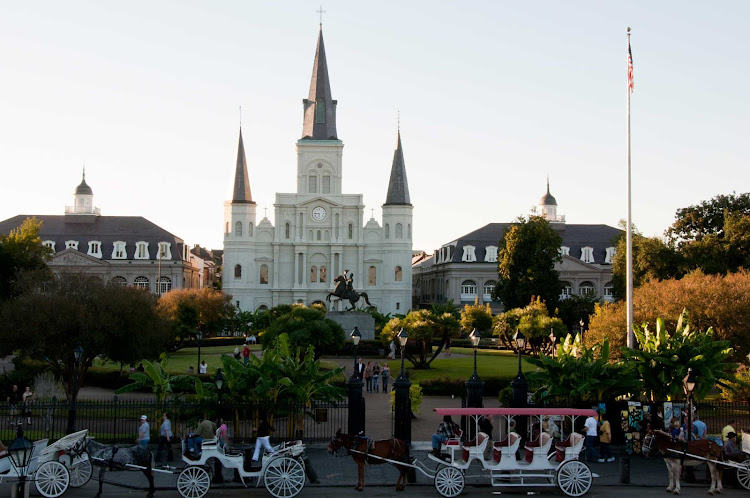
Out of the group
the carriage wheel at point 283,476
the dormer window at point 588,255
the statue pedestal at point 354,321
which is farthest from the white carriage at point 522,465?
the dormer window at point 588,255

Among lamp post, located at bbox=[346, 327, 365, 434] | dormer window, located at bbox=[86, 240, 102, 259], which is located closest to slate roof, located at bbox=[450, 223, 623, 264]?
dormer window, located at bbox=[86, 240, 102, 259]

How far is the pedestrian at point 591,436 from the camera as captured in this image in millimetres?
22109

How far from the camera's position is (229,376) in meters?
25.1

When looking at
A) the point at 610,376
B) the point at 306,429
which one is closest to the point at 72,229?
the point at 306,429

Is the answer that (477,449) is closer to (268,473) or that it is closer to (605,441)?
(268,473)

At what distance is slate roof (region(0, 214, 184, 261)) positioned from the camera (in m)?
95.9

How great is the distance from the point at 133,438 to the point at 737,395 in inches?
782

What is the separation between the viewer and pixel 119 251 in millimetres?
96312

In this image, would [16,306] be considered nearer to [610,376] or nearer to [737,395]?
[610,376]

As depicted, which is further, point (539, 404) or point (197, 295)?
point (197, 295)

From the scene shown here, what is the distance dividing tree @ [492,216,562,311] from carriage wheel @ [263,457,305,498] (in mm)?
54514

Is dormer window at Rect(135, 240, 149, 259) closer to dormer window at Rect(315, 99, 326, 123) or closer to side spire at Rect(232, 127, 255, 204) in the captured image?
side spire at Rect(232, 127, 255, 204)

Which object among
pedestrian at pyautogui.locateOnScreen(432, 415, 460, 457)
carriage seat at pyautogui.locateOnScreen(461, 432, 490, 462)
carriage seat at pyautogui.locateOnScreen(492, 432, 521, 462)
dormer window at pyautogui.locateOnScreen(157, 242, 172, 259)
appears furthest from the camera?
dormer window at pyautogui.locateOnScreen(157, 242, 172, 259)

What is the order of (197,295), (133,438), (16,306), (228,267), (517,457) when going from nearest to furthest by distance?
(517,457)
(133,438)
(16,306)
(197,295)
(228,267)
